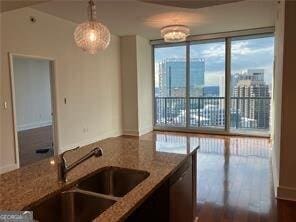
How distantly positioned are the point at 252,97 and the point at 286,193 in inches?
156

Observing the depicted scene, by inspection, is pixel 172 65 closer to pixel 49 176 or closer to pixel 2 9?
pixel 2 9

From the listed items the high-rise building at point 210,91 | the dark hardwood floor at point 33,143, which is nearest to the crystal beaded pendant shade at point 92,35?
the dark hardwood floor at point 33,143

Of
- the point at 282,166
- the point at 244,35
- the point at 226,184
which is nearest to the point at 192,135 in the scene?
the point at 244,35

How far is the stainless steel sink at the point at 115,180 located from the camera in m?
1.65

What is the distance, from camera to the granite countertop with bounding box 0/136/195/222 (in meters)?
1.20

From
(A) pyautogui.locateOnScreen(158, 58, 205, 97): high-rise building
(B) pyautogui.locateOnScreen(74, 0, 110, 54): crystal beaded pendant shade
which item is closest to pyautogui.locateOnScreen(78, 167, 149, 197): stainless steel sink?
(B) pyautogui.locateOnScreen(74, 0, 110, 54): crystal beaded pendant shade

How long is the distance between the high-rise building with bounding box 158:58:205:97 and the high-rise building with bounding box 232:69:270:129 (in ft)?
3.27

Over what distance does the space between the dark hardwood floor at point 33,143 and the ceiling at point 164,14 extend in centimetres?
269

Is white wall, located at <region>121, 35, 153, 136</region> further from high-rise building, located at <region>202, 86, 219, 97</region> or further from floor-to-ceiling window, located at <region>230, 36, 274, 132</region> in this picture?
floor-to-ceiling window, located at <region>230, 36, 274, 132</region>

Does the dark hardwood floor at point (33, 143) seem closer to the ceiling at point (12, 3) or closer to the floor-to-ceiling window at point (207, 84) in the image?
the ceiling at point (12, 3)

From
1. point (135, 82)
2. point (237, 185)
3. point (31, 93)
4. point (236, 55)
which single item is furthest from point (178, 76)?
point (31, 93)

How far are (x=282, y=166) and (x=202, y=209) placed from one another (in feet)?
3.53

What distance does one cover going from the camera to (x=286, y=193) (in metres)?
3.01

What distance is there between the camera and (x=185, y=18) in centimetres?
503
